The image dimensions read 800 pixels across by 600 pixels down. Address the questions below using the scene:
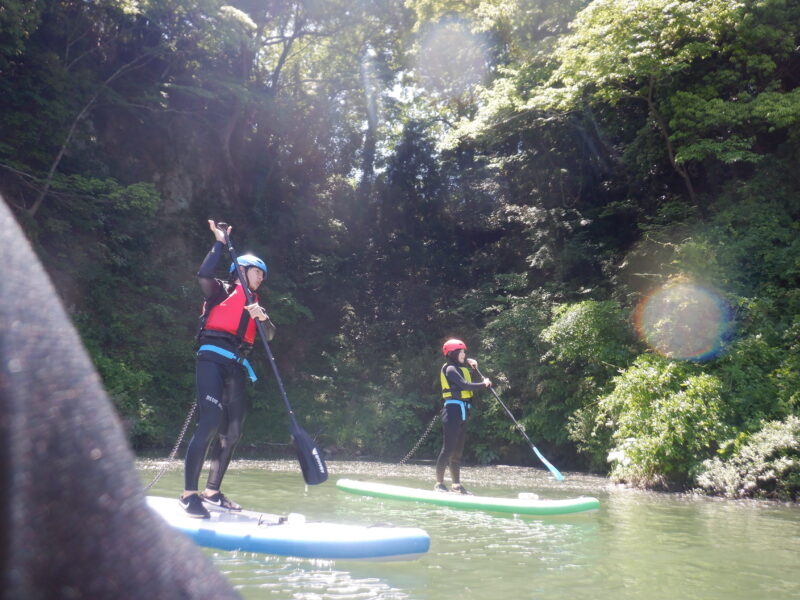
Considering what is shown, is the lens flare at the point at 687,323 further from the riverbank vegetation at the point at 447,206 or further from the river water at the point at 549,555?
the river water at the point at 549,555

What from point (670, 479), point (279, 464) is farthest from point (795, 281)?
point (279, 464)

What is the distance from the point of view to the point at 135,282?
18188 millimetres

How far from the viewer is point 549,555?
4.72 meters

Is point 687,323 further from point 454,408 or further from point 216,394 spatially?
point 216,394

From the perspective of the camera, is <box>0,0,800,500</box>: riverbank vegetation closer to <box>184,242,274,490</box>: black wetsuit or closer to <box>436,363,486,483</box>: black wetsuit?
<box>436,363,486,483</box>: black wetsuit

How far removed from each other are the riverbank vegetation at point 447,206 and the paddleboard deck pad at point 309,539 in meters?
6.02

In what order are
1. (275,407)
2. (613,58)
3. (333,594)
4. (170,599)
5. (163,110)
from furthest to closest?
(163,110), (275,407), (613,58), (333,594), (170,599)

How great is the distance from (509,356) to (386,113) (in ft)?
40.0

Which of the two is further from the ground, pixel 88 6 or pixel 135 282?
pixel 88 6

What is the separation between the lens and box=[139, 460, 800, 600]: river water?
3.75 meters

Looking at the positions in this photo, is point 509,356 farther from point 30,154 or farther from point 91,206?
point 30,154

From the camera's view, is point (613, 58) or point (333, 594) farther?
point (613, 58)

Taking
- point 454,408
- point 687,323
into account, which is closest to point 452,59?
point 687,323

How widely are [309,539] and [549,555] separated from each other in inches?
67.3
